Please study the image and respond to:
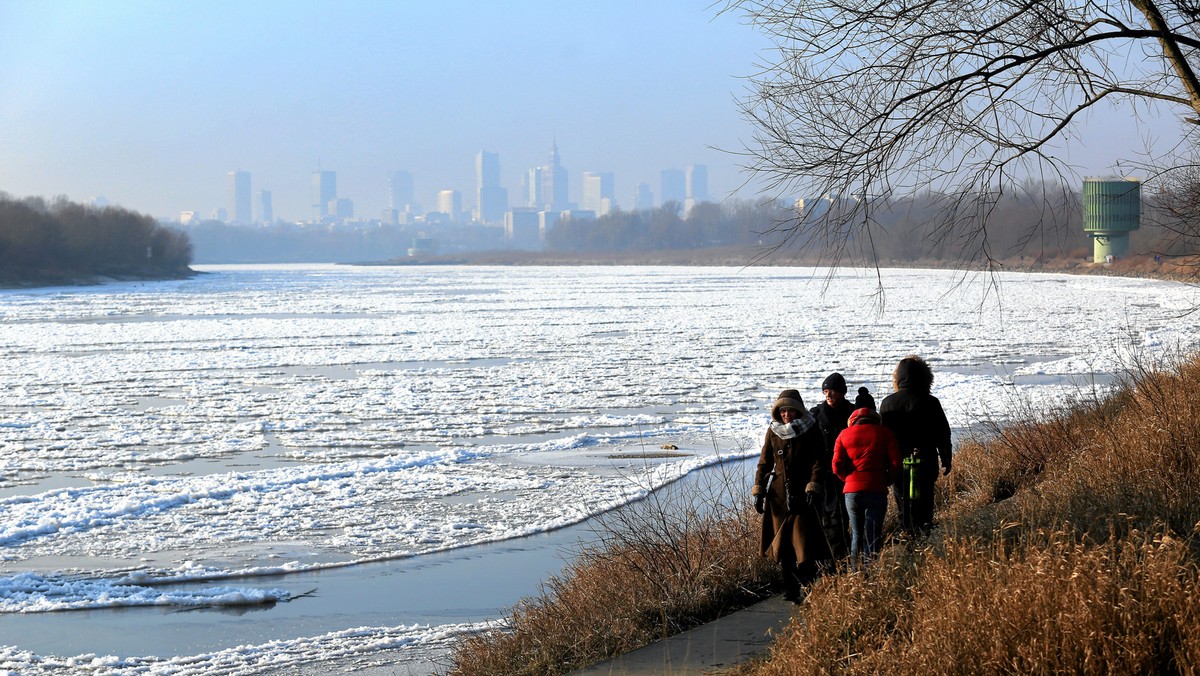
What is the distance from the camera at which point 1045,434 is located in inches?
464

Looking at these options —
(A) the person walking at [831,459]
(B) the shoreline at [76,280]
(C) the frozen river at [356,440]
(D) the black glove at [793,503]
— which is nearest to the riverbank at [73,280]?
(B) the shoreline at [76,280]

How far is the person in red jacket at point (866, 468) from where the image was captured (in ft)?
23.4

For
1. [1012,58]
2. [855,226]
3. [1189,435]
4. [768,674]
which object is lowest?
[768,674]

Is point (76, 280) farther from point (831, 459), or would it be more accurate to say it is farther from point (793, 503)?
point (793, 503)

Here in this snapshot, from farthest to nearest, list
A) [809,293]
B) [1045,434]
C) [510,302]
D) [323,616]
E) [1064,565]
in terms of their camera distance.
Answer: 1. [809,293]
2. [510,302]
3. [1045,434]
4. [323,616]
5. [1064,565]

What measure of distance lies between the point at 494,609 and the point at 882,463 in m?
3.68

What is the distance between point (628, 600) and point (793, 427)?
5.56 ft

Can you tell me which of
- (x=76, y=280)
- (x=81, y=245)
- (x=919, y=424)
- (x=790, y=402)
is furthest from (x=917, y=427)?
(x=81, y=245)

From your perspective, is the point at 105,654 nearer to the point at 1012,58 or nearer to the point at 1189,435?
the point at 1012,58

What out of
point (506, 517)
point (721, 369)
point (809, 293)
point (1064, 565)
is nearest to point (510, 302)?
point (809, 293)

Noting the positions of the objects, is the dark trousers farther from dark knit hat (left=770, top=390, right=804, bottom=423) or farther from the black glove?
dark knit hat (left=770, top=390, right=804, bottom=423)

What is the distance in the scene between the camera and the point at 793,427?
7.03 m

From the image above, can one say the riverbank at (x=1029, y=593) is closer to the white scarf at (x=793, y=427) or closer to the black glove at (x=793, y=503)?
the black glove at (x=793, y=503)

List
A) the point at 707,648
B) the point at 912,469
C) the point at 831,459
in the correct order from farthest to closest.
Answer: the point at 912,469
the point at 831,459
the point at 707,648
